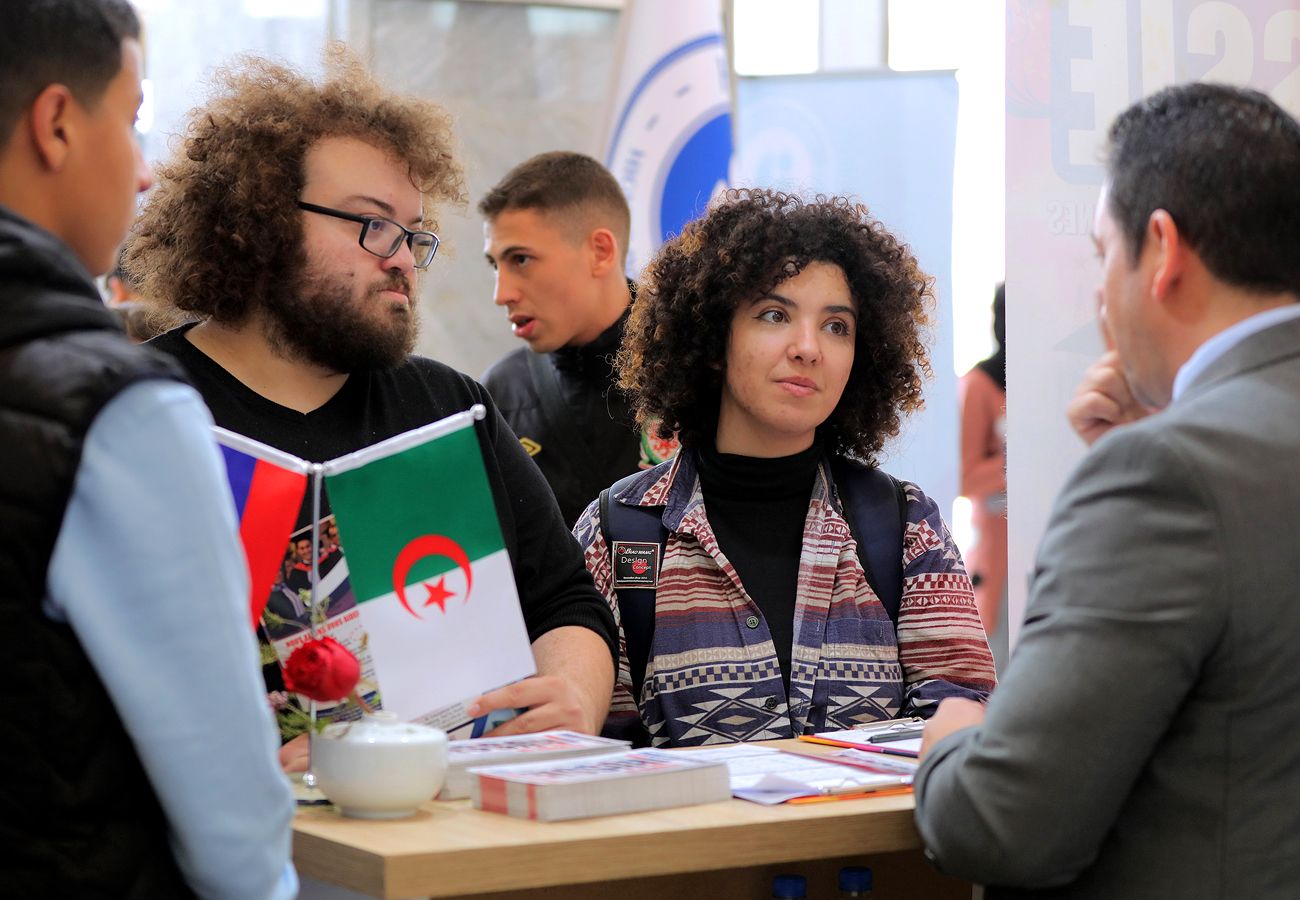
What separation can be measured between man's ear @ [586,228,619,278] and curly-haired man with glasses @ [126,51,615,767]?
185 centimetres

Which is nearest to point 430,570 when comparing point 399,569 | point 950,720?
point 399,569

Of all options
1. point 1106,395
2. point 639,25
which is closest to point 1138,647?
point 1106,395

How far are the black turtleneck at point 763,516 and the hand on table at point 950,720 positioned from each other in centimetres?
71

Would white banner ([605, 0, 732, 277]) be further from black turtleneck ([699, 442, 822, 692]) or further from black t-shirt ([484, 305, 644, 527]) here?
black turtleneck ([699, 442, 822, 692])

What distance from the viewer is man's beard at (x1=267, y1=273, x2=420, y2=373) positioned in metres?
2.36

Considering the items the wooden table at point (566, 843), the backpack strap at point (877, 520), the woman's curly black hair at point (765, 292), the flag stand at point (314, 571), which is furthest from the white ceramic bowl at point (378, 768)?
the woman's curly black hair at point (765, 292)

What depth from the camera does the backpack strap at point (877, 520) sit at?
259 cm

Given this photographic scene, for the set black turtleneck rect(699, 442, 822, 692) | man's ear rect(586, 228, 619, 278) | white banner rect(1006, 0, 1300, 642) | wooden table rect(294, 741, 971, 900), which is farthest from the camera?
man's ear rect(586, 228, 619, 278)

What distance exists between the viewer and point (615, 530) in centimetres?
265

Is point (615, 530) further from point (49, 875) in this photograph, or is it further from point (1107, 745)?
point (49, 875)

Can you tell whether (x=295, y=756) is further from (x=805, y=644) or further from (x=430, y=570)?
(x=805, y=644)

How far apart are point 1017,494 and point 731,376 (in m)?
0.79

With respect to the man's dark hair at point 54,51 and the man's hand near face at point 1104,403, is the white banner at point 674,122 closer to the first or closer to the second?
the man's hand near face at point 1104,403

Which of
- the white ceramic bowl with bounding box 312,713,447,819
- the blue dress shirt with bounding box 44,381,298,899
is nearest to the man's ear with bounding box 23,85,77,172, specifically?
the blue dress shirt with bounding box 44,381,298,899
